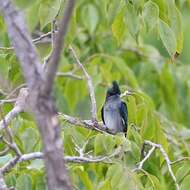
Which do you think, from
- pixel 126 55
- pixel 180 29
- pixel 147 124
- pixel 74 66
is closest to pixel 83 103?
pixel 126 55

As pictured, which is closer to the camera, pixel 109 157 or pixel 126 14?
pixel 109 157

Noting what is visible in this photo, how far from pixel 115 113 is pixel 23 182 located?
56 cm

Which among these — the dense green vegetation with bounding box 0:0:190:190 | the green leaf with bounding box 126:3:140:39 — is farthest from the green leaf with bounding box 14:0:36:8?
the green leaf with bounding box 126:3:140:39

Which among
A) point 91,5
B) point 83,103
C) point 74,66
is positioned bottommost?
point 83,103

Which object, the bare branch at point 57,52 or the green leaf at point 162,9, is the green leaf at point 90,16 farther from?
the bare branch at point 57,52

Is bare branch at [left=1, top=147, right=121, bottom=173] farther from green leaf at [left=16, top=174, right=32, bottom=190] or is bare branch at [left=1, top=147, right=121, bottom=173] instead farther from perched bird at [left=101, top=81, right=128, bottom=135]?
perched bird at [left=101, top=81, right=128, bottom=135]

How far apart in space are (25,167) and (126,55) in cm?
191

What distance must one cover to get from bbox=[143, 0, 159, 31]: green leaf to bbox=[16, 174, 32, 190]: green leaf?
1.57 ft

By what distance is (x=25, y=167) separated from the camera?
81.0 inches

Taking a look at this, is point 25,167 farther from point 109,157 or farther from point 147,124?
point 147,124

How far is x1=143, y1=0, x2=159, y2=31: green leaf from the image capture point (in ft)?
6.42

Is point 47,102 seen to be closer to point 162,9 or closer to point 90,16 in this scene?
point 162,9

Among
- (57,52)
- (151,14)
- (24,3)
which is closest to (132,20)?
(151,14)

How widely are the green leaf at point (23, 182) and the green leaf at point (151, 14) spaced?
48cm
